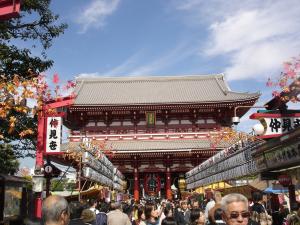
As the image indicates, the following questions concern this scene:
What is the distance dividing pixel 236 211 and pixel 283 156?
511 cm

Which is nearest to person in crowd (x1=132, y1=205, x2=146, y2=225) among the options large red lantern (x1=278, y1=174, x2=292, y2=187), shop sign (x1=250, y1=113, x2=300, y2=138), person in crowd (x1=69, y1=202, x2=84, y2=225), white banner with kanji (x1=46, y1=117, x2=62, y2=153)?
person in crowd (x1=69, y1=202, x2=84, y2=225)

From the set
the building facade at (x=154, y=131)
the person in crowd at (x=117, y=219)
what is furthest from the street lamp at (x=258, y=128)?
the building facade at (x=154, y=131)

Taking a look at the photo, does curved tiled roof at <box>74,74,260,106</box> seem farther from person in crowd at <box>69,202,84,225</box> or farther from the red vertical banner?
person in crowd at <box>69,202,84,225</box>

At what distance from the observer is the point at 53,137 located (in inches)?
504

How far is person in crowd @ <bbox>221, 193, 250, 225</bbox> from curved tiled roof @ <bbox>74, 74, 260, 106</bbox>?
84.8ft

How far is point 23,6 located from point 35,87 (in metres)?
2.87

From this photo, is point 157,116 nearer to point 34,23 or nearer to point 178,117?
point 178,117

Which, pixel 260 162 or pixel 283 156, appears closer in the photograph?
pixel 283 156

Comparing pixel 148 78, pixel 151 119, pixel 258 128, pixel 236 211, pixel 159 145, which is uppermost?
pixel 148 78

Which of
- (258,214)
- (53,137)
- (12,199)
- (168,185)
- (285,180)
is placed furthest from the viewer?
(168,185)

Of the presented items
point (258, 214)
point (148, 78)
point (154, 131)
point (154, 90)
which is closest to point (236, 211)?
point (258, 214)

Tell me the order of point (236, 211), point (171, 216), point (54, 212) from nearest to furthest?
point (54, 212), point (236, 211), point (171, 216)

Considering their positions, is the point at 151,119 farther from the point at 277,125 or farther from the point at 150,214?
the point at 150,214

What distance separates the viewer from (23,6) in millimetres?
11516
